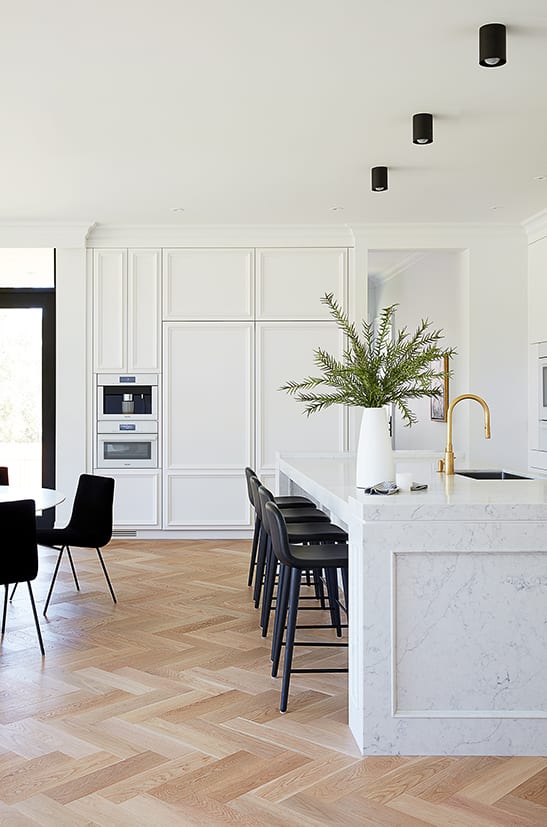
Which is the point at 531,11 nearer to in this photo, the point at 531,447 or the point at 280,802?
the point at 280,802

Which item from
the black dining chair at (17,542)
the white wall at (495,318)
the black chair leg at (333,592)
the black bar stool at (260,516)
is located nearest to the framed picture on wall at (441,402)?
the white wall at (495,318)

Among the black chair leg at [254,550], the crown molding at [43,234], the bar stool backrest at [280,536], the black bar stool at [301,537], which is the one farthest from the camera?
the crown molding at [43,234]

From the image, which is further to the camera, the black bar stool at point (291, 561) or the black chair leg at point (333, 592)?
the black chair leg at point (333, 592)

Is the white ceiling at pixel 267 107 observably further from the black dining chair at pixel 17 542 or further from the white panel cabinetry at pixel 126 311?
the black dining chair at pixel 17 542

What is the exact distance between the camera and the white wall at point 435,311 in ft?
25.0

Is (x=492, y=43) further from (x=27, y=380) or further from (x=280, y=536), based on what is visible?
(x=27, y=380)

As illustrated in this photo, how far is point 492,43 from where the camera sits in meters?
3.46

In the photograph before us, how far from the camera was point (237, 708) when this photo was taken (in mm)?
3457

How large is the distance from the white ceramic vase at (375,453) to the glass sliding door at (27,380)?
4.83 m

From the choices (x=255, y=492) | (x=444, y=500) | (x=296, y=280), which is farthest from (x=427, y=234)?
(x=444, y=500)

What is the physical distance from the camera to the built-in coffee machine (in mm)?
7520

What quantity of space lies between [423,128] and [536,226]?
9.65 feet

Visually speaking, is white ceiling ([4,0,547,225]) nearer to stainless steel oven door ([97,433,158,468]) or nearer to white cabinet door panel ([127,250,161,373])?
white cabinet door panel ([127,250,161,373])

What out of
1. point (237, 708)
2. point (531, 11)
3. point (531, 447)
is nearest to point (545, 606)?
point (237, 708)
